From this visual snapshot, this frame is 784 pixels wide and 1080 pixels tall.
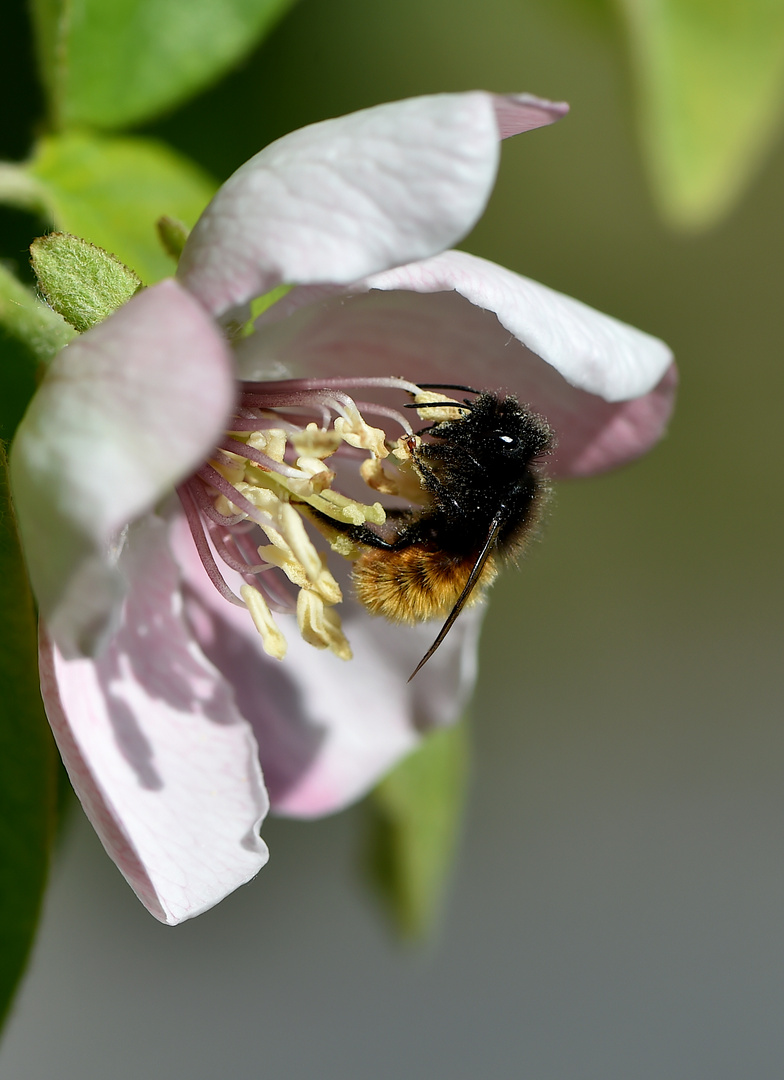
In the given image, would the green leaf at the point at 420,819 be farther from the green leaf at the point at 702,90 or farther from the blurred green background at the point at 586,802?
the blurred green background at the point at 586,802

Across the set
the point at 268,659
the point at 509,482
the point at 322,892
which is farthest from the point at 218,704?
the point at 322,892

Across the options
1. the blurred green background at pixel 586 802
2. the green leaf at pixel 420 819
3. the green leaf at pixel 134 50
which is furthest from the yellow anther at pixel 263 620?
the blurred green background at pixel 586 802

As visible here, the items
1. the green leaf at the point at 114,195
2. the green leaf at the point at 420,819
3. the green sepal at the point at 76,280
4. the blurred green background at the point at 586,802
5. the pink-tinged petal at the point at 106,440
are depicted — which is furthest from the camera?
the blurred green background at the point at 586,802

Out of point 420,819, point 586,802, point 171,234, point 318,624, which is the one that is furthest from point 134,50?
point 586,802

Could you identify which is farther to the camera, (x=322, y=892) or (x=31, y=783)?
(x=322, y=892)

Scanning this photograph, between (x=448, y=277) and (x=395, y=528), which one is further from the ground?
(x=448, y=277)

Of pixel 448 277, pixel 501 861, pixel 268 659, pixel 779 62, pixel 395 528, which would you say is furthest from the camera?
pixel 501 861

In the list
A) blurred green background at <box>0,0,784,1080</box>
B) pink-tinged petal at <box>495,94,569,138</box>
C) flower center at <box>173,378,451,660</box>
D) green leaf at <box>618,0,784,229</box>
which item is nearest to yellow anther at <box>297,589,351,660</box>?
flower center at <box>173,378,451,660</box>

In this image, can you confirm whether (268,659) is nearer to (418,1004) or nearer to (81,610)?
(81,610)
